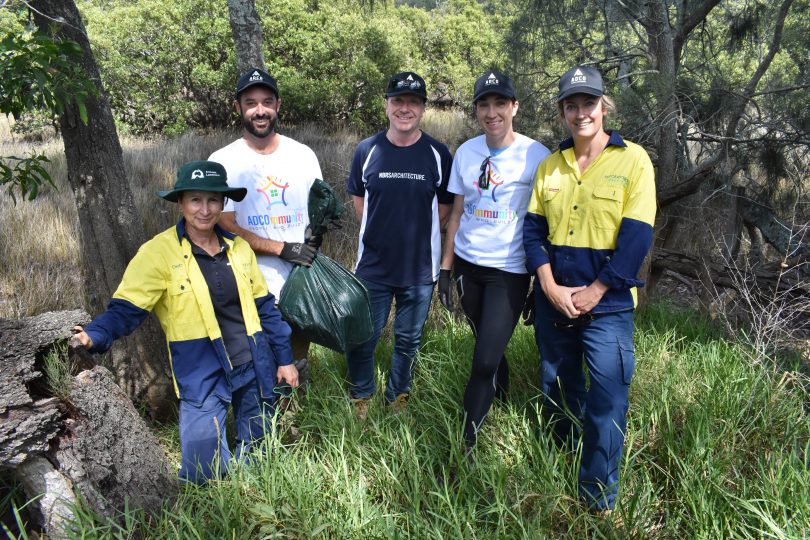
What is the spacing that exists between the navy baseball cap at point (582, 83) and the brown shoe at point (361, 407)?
6.50ft

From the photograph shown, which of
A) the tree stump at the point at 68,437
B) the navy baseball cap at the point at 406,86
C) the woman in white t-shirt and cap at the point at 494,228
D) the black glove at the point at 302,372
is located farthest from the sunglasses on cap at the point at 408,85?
the tree stump at the point at 68,437

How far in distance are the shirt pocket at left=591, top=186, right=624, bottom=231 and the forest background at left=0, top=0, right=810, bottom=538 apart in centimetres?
104

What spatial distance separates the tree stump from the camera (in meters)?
2.18

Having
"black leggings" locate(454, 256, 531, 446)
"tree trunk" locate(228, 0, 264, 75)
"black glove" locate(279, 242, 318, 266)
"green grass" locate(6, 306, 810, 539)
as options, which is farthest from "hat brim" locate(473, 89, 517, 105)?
"tree trunk" locate(228, 0, 264, 75)

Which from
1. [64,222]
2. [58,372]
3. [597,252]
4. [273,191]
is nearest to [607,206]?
[597,252]

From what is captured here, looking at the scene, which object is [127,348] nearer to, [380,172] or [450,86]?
[380,172]

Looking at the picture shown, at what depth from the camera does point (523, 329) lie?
4305 millimetres

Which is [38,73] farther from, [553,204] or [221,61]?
[221,61]

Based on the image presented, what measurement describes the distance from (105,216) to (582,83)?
109 inches

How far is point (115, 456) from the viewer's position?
8.10 feet

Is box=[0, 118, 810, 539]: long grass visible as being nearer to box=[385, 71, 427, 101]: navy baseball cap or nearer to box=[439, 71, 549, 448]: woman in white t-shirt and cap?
box=[439, 71, 549, 448]: woman in white t-shirt and cap

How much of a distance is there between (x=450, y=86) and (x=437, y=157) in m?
13.2

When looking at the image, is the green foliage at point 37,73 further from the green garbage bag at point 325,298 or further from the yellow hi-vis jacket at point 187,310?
the green garbage bag at point 325,298

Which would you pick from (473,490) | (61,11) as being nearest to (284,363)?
(473,490)
